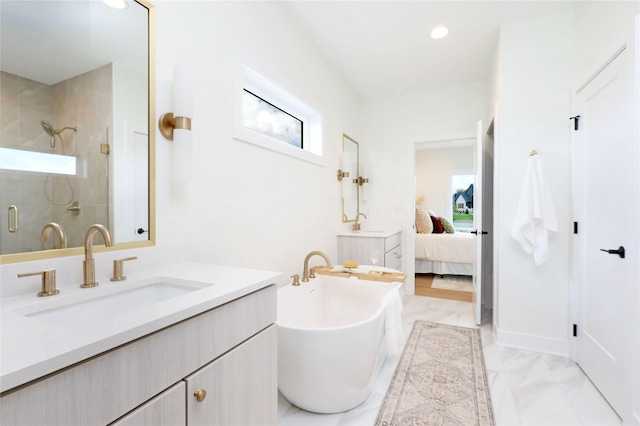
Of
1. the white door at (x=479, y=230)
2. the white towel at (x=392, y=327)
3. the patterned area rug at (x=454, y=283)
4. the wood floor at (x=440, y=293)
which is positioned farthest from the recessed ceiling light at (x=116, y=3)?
the patterned area rug at (x=454, y=283)

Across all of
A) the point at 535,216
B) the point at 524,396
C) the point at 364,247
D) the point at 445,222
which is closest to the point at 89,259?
the point at 524,396

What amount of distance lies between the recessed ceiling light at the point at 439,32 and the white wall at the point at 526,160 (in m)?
0.46

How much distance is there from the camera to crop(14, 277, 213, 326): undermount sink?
2.71 ft

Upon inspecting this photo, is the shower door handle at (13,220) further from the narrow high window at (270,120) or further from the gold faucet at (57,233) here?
the narrow high window at (270,120)

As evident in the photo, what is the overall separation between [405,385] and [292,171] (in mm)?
1722

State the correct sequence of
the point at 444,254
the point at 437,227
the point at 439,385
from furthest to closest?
the point at 437,227, the point at 444,254, the point at 439,385

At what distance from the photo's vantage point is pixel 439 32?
2611mm

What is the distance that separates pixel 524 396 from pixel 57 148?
104 inches

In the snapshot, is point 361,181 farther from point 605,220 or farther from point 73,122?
point 73,122

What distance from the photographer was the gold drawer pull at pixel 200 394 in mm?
801

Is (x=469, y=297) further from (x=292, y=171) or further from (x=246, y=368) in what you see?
(x=246, y=368)

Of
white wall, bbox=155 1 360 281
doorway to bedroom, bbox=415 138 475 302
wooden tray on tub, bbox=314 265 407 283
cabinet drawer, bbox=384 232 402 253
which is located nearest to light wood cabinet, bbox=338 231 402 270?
cabinet drawer, bbox=384 232 402 253

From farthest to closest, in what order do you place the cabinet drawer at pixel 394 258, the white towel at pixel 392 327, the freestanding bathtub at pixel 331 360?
the cabinet drawer at pixel 394 258 → the white towel at pixel 392 327 → the freestanding bathtub at pixel 331 360

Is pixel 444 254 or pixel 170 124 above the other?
pixel 170 124
